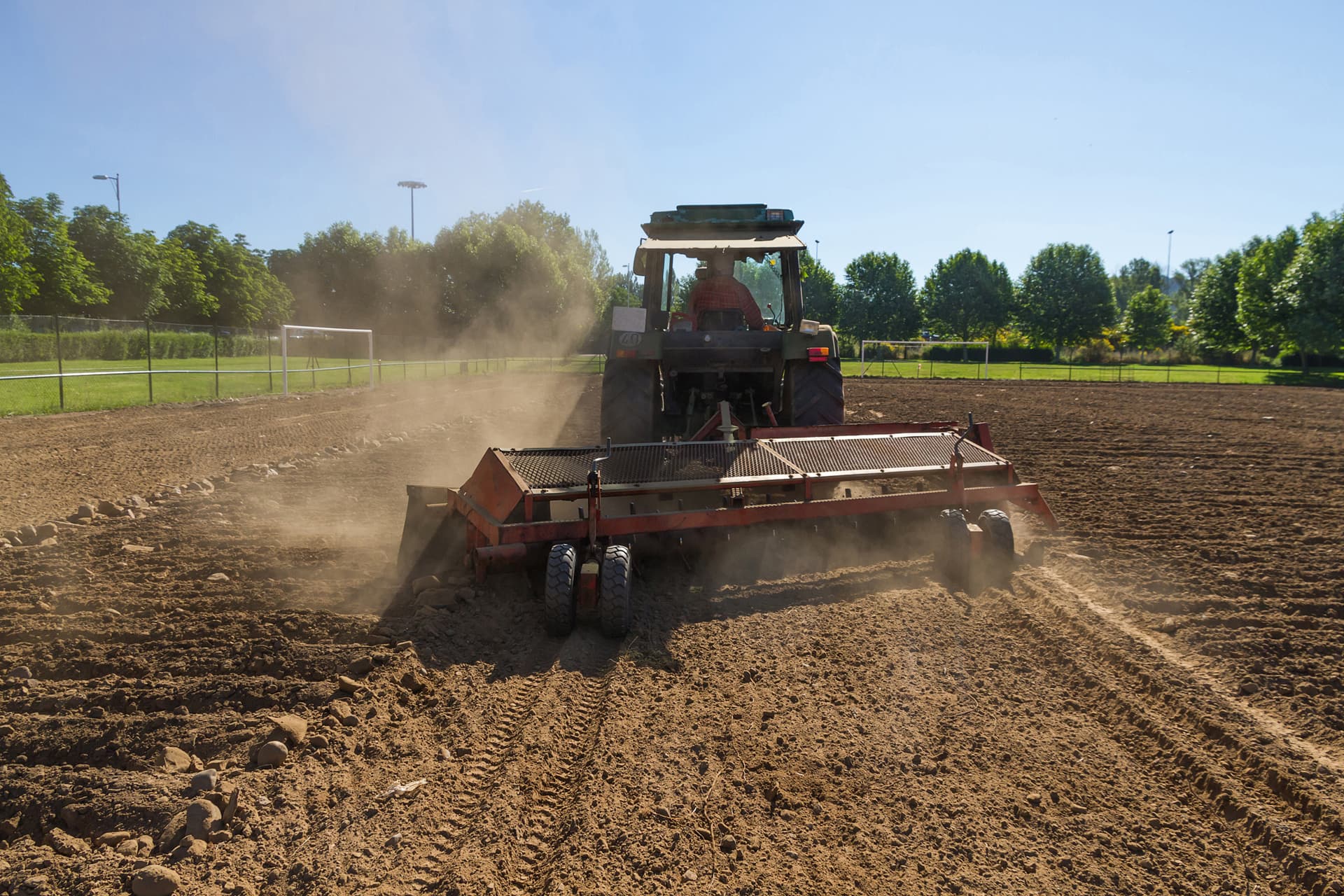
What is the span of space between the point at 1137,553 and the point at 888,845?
14.8 feet

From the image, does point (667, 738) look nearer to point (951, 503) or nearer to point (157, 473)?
point (951, 503)

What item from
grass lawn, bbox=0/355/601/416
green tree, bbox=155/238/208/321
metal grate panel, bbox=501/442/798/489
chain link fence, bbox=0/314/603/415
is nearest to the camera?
metal grate panel, bbox=501/442/798/489

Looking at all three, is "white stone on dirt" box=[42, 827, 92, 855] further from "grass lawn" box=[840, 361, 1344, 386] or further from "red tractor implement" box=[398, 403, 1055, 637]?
"grass lawn" box=[840, 361, 1344, 386]

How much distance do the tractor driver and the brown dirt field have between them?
120 inches

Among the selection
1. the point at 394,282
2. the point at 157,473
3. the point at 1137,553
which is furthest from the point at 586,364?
the point at 1137,553

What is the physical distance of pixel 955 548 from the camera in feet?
17.7

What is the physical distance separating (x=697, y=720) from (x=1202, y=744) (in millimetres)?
1941

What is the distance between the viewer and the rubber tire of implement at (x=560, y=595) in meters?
4.35

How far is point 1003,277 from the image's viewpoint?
2817 inches

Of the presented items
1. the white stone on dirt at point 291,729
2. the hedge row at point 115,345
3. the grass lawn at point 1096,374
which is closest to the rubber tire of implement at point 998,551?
the white stone on dirt at point 291,729

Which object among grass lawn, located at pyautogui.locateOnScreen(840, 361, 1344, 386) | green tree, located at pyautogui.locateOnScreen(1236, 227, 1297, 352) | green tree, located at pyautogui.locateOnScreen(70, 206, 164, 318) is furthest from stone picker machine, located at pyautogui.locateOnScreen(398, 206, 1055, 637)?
green tree, located at pyautogui.locateOnScreen(70, 206, 164, 318)

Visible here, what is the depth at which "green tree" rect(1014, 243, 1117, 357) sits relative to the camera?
65.1m

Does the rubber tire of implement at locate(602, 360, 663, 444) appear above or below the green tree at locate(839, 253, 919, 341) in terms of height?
below

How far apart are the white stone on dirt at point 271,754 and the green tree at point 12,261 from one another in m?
41.2
